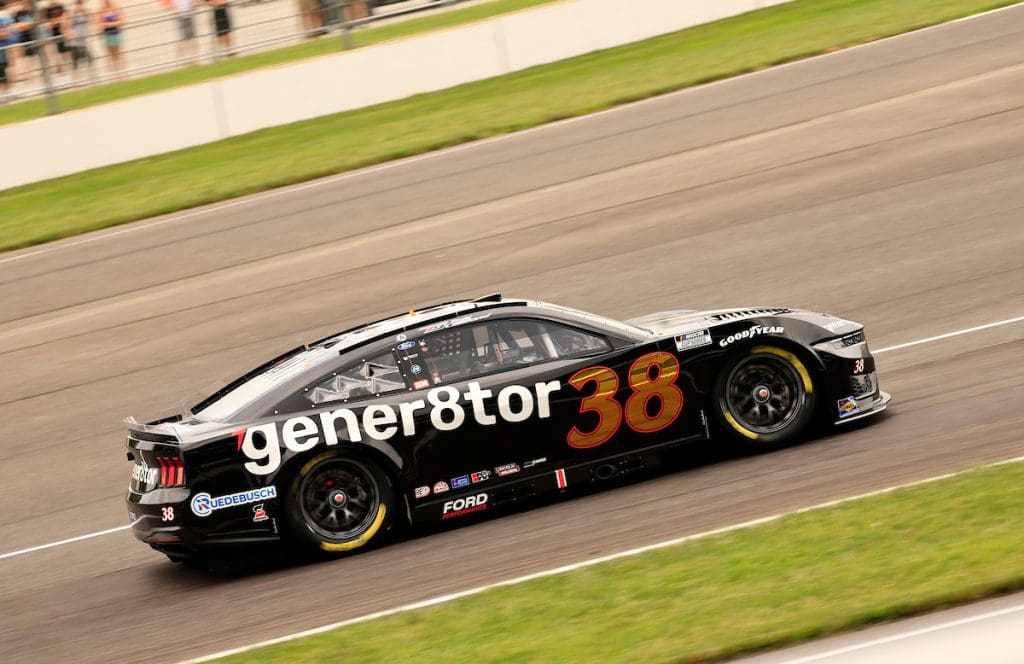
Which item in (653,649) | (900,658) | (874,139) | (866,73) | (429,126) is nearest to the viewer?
(900,658)

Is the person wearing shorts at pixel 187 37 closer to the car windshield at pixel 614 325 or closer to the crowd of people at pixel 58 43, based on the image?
the crowd of people at pixel 58 43

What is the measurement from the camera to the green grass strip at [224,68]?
23.0 meters

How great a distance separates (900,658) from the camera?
5.81 meters

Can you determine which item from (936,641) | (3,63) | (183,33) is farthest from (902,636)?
(3,63)

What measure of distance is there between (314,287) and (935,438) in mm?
8457

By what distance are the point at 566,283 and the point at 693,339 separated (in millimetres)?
5169

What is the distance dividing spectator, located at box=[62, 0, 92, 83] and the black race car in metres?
16.5

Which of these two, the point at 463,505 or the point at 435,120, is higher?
the point at 435,120

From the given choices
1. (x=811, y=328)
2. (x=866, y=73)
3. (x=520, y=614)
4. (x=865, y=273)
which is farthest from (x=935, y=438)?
(x=866, y=73)

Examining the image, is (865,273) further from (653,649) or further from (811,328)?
(653,649)

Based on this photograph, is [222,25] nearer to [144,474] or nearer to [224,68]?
[224,68]

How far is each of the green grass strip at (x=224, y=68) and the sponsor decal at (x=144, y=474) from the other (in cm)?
1494

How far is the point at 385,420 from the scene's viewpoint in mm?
8820

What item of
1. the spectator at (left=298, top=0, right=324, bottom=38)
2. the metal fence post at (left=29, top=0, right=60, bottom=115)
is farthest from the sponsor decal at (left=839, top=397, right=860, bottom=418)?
the spectator at (left=298, top=0, right=324, bottom=38)
